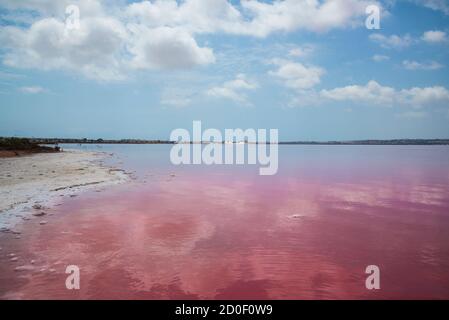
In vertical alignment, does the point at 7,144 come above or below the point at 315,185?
above

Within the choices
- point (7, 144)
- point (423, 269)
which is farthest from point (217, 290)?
point (7, 144)

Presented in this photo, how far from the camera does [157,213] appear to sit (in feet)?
33.2

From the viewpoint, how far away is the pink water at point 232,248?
512 cm

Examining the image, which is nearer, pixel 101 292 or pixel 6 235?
pixel 101 292

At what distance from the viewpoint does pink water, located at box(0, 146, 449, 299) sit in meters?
5.12

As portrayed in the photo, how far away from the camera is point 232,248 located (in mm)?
6957

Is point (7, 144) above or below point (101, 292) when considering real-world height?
above
